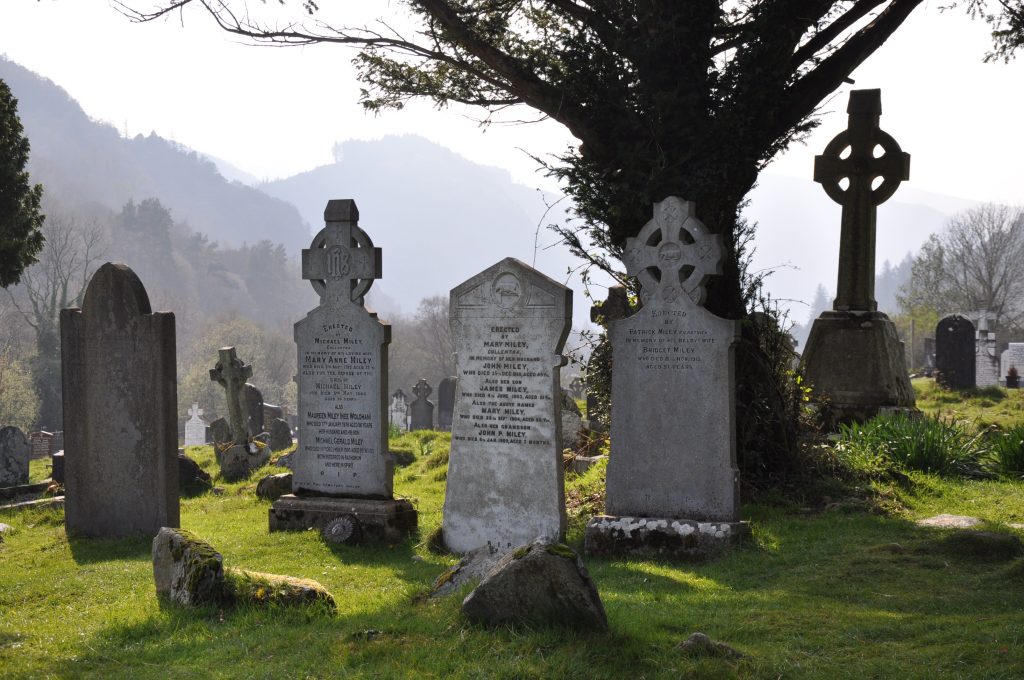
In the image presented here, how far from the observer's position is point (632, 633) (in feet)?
15.0

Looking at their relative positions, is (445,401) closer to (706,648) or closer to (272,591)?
(272,591)

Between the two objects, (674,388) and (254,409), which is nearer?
(674,388)

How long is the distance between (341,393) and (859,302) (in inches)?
312

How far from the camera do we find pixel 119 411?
8.91 meters

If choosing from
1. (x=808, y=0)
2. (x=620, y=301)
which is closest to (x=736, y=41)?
(x=808, y=0)

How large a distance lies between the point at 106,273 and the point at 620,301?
5.86 meters

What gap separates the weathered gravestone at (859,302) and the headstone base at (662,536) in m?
5.64

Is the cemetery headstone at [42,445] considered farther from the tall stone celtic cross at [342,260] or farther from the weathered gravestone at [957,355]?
the weathered gravestone at [957,355]

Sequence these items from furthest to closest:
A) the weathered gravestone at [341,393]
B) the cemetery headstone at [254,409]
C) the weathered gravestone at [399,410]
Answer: the weathered gravestone at [399,410], the cemetery headstone at [254,409], the weathered gravestone at [341,393]

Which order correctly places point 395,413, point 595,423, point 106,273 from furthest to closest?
point 395,413, point 595,423, point 106,273

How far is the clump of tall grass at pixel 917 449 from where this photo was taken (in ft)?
34.3

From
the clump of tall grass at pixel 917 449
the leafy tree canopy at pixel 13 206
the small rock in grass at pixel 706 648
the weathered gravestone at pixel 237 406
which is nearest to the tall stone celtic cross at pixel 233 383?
the weathered gravestone at pixel 237 406

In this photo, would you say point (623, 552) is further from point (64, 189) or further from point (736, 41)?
point (64, 189)

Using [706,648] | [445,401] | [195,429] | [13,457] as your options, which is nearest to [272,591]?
[706,648]
